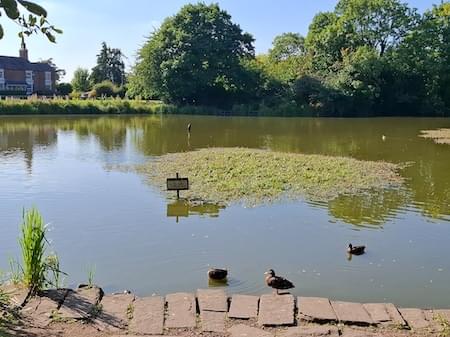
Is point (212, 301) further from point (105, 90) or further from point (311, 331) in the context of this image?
point (105, 90)

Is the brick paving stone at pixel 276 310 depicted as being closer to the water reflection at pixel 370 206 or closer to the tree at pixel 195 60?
the water reflection at pixel 370 206

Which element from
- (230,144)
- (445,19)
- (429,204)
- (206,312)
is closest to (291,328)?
(206,312)

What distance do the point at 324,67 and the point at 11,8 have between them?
50.9m

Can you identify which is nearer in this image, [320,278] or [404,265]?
[320,278]

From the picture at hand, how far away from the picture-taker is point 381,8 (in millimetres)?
50344

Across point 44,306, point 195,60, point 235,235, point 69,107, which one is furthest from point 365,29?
point 44,306

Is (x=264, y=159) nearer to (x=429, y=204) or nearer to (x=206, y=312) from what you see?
(x=429, y=204)

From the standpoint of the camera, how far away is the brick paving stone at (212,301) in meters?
5.12

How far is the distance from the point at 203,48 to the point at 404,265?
45.6m

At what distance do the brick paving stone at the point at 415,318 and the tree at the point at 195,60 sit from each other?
151 feet

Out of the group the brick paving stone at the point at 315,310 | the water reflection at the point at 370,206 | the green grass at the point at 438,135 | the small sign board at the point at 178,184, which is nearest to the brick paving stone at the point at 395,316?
the brick paving stone at the point at 315,310

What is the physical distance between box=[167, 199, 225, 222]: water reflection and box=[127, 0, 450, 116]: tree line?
122 ft

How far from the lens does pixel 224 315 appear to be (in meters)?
4.98

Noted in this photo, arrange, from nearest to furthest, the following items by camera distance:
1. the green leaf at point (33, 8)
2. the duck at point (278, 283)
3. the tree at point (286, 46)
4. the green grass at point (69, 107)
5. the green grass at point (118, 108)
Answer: the green leaf at point (33, 8) < the duck at point (278, 283) < the green grass at point (69, 107) < the green grass at point (118, 108) < the tree at point (286, 46)
